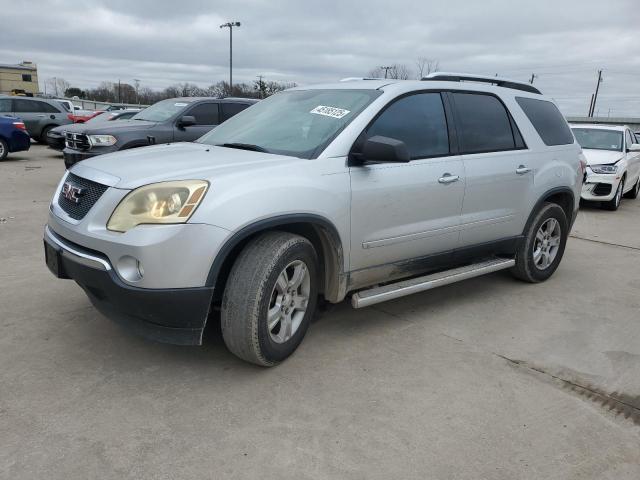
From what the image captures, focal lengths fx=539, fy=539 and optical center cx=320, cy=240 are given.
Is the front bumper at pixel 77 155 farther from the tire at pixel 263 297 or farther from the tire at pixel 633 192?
the tire at pixel 633 192

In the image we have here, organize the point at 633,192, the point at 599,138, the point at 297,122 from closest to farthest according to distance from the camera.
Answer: the point at 297,122 → the point at 599,138 → the point at 633,192

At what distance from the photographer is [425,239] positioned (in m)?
3.98

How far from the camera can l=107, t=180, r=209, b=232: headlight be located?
284 centimetres

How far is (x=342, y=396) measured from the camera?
10.1 feet

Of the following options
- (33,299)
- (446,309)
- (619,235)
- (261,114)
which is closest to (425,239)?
(446,309)

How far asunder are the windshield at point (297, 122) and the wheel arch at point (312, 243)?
1.51 ft

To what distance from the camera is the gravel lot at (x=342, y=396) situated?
2.50 m

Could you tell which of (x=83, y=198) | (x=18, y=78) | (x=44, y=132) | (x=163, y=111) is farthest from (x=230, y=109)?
(x=18, y=78)

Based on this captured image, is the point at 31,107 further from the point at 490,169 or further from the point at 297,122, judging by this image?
the point at 490,169

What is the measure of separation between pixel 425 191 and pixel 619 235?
5.79 meters

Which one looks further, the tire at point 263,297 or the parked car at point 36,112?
the parked car at point 36,112

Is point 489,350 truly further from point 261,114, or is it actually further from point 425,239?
point 261,114

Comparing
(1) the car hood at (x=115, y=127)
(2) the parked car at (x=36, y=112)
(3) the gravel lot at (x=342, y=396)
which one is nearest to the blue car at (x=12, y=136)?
(2) the parked car at (x=36, y=112)

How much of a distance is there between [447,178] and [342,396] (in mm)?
1840
